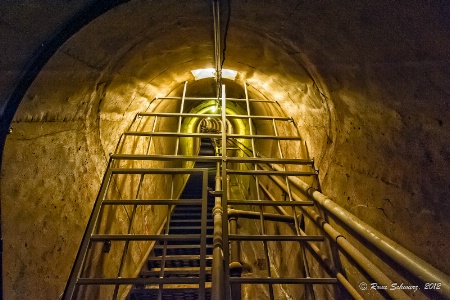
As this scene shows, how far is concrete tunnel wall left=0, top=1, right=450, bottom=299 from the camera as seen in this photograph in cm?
149

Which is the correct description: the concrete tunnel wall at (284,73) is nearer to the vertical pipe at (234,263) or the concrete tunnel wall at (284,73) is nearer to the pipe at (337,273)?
the pipe at (337,273)

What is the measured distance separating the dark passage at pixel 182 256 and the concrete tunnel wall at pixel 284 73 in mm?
1593

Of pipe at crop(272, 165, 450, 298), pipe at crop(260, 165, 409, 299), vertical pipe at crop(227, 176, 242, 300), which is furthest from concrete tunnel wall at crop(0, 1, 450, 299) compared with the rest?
vertical pipe at crop(227, 176, 242, 300)

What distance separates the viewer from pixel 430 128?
1.52 meters

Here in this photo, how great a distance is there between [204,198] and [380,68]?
7.67ft

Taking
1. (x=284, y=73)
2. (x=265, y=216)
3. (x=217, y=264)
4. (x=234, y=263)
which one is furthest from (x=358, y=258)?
(x=284, y=73)

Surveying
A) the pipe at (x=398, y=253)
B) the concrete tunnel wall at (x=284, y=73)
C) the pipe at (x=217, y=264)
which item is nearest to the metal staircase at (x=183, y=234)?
the pipe at (x=217, y=264)

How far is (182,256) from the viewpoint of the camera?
16.6 feet

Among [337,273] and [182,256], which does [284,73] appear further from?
[182,256]

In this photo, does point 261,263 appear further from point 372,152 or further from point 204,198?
point 372,152

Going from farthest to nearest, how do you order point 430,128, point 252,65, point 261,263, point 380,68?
point 261,263 < point 252,65 < point 380,68 < point 430,128

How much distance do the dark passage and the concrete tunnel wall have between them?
1.59 metres

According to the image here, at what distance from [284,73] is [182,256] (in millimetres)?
3962

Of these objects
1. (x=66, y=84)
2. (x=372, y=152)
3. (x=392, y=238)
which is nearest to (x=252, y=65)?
(x=372, y=152)
